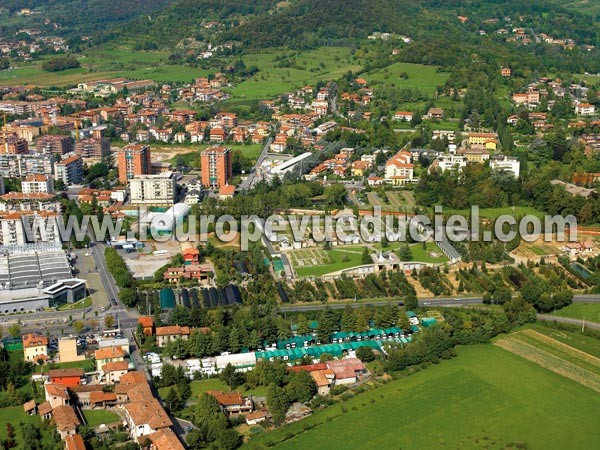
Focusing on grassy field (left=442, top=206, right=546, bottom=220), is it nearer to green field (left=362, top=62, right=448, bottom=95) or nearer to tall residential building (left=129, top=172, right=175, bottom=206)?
tall residential building (left=129, top=172, right=175, bottom=206)

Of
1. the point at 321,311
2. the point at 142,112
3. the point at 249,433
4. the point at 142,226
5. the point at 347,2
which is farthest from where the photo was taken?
the point at 347,2

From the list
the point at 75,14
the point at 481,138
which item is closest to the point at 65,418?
the point at 481,138

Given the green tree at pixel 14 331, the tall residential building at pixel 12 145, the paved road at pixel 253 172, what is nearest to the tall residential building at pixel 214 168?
the paved road at pixel 253 172

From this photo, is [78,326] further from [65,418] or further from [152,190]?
[152,190]

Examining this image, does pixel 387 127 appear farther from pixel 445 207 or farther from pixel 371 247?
pixel 371 247

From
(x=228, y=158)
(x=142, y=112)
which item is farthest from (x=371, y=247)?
(x=142, y=112)

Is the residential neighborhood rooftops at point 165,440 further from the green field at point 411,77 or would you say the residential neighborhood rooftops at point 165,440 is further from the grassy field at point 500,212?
the green field at point 411,77
